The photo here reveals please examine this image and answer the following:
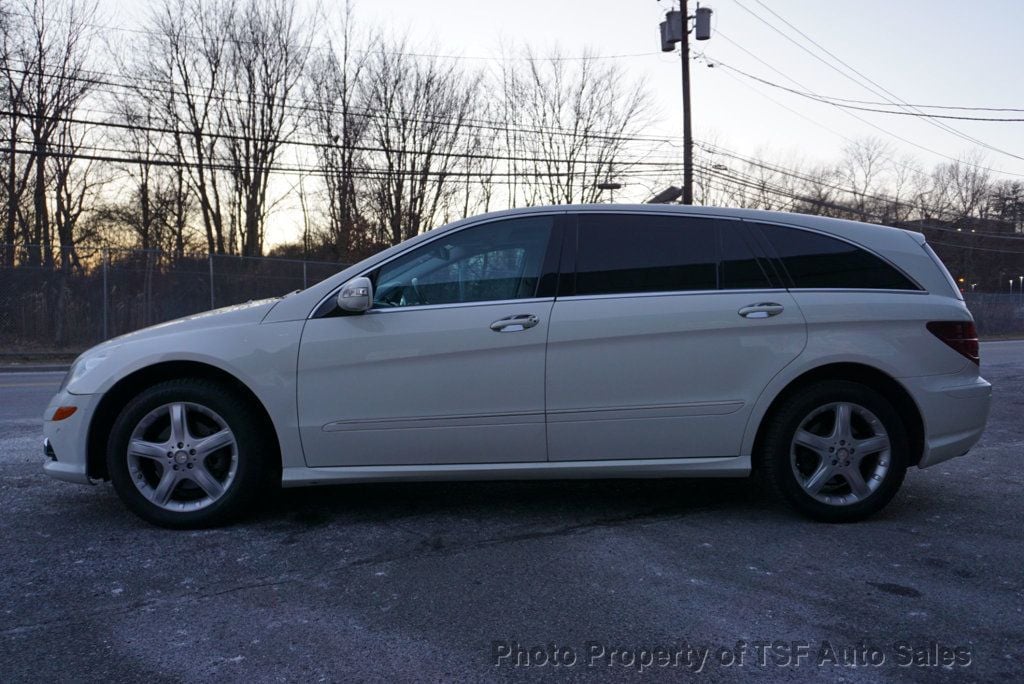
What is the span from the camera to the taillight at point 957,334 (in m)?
4.45

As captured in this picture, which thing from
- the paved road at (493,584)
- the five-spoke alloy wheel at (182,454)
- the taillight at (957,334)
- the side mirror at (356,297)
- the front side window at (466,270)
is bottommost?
the paved road at (493,584)

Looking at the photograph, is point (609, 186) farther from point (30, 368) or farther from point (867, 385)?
point (867, 385)

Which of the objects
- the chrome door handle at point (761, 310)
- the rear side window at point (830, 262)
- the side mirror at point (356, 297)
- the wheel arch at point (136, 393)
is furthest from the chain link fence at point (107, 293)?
the chrome door handle at point (761, 310)

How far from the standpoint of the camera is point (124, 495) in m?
4.27

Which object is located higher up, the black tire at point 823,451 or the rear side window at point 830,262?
the rear side window at point 830,262

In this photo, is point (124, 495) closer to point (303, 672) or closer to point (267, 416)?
point (267, 416)

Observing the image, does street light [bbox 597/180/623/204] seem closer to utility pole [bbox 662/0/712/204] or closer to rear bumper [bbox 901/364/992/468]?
utility pole [bbox 662/0/712/204]

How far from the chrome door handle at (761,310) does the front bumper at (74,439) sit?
11.0 ft

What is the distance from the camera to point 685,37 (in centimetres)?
2534

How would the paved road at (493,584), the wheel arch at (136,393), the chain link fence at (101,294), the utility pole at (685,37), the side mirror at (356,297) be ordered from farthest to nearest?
the utility pole at (685,37) < the chain link fence at (101,294) < the wheel arch at (136,393) < the side mirror at (356,297) < the paved road at (493,584)

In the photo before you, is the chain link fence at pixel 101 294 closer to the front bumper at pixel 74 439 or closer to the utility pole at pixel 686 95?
the utility pole at pixel 686 95

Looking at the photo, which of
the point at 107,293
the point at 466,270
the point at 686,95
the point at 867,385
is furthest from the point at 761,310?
the point at 686,95

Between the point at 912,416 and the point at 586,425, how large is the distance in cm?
176

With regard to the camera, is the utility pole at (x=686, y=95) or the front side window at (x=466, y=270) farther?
the utility pole at (x=686, y=95)
